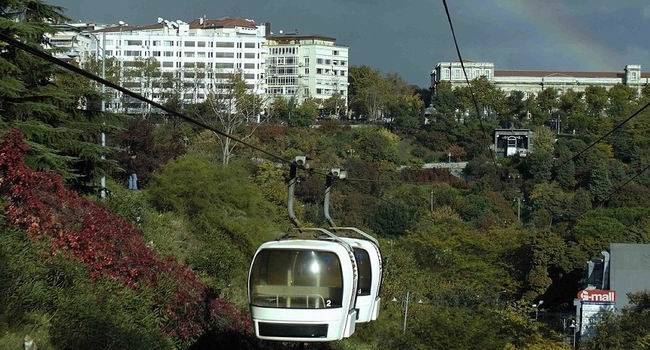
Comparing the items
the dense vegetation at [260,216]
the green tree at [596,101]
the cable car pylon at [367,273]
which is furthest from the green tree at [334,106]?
the cable car pylon at [367,273]

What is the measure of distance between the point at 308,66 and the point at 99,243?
136 m

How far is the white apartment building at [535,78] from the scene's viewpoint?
171625 mm

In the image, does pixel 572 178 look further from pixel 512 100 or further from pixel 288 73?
pixel 288 73

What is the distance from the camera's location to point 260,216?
40.1m

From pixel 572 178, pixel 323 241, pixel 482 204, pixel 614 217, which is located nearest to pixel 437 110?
pixel 572 178

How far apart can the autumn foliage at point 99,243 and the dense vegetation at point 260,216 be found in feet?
0.16

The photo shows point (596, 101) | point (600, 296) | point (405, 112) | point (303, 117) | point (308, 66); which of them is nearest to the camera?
point (600, 296)

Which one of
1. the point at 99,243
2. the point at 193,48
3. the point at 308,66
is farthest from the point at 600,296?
the point at 308,66

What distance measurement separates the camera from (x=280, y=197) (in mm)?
52500

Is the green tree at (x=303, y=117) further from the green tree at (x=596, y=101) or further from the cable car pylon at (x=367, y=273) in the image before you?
the cable car pylon at (x=367, y=273)

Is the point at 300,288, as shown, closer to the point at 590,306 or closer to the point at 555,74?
the point at 590,306

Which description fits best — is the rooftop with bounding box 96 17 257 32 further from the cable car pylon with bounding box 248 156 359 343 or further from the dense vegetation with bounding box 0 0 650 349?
the cable car pylon with bounding box 248 156 359 343

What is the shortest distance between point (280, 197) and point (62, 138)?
91.3ft

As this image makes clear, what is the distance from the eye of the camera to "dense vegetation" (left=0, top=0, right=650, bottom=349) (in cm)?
1653
